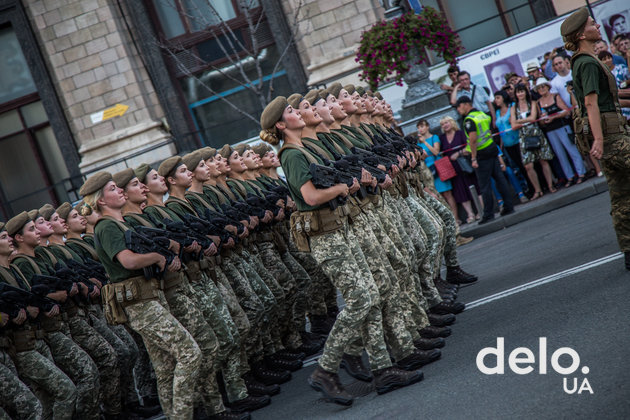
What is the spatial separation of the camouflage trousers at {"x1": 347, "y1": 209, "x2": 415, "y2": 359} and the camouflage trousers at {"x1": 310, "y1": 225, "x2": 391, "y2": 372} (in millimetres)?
172

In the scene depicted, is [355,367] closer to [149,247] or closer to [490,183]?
[149,247]

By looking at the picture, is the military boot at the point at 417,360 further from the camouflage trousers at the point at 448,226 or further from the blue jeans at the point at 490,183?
the blue jeans at the point at 490,183

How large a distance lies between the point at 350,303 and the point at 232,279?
2308 mm

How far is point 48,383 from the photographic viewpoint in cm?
764

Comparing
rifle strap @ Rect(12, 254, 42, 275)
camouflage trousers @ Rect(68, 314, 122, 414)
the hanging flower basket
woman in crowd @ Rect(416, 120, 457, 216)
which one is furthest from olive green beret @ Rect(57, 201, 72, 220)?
the hanging flower basket

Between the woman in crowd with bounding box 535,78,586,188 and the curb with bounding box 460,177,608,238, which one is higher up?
the woman in crowd with bounding box 535,78,586,188

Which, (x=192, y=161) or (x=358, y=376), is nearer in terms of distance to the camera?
(x=358, y=376)

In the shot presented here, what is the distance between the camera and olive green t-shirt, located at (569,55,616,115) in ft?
23.2

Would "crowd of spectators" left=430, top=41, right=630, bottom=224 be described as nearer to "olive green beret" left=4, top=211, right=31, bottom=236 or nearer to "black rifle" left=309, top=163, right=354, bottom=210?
"olive green beret" left=4, top=211, right=31, bottom=236

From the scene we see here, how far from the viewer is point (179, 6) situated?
21578 mm

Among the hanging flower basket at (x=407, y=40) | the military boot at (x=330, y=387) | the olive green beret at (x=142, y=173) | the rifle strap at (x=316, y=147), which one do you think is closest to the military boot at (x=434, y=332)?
the military boot at (x=330, y=387)

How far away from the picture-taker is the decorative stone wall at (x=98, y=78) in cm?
2034

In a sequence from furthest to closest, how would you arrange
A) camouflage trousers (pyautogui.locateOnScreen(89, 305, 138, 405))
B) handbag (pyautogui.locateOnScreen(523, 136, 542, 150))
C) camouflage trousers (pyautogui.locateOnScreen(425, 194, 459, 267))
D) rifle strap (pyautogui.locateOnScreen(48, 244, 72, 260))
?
1. handbag (pyautogui.locateOnScreen(523, 136, 542, 150))
2. rifle strap (pyautogui.locateOnScreen(48, 244, 72, 260))
3. camouflage trousers (pyautogui.locateOnScreen(425, 194, 459, 267))
4. camouflage trousers (pyautogui.locateOnScreen(89, 305, 138, 405))

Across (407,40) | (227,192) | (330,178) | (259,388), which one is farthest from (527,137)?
(330,178)
